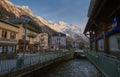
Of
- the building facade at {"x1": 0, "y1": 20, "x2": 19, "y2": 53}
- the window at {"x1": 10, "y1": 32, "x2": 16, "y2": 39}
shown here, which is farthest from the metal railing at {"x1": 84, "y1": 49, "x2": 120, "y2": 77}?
the window at {"x1": 10, "y1": 32, "x2": 16, "y2": 39}

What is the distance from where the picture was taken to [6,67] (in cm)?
1335

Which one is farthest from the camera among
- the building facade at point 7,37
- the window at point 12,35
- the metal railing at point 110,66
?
the window at point 12,35

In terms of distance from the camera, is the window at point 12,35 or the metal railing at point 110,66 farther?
the window at point 12,35

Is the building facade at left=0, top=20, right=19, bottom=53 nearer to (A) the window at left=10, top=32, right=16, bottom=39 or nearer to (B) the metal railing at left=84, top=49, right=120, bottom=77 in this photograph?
(A) the window at left=10, top=32, right=16, bottom=39

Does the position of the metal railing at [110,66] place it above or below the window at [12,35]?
below

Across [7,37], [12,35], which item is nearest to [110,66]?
[7,37]

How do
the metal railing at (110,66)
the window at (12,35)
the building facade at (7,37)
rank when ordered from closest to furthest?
the metal railing at (110,66) → the building facade at (7,37) → the window at (12,35)

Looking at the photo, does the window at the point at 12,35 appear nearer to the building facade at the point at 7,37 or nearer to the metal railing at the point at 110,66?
the building facade at the point at 7,37

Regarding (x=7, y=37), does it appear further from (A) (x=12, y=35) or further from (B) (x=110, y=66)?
(B) (x=110, y=66)

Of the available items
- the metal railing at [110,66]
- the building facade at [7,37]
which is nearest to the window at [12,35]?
the building facade at [7,37]

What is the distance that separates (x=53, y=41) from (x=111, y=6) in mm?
93279

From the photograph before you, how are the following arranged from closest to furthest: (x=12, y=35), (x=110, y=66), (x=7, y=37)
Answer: (x=110, y=66) → (x=7, y=37) → (x=12, y=35)

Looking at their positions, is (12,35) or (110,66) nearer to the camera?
(110,66)

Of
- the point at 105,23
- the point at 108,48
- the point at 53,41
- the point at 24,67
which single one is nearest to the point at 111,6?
the point at 105,23
